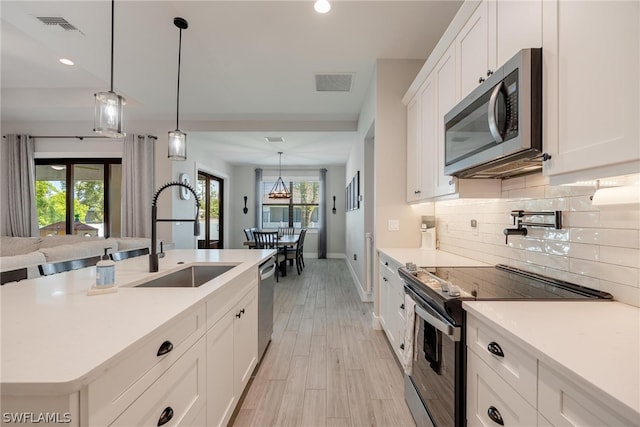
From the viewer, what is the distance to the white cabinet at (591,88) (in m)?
0.80

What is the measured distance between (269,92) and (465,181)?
297 centimetres

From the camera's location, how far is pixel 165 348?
0.93 metres

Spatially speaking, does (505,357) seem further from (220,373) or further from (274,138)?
(274,138)

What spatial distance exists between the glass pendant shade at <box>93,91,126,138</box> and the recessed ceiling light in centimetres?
164

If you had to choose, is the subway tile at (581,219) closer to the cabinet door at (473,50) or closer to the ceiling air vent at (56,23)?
the cabinet door at (473,50)

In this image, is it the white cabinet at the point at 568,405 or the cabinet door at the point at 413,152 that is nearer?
the white cabinet at the point at 568,405

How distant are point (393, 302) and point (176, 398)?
67.7 inches

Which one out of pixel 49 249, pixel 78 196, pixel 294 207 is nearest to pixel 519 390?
pixel 49 249

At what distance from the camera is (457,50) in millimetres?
1833

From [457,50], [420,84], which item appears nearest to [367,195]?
[420,84]

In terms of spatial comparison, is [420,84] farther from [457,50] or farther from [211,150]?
[211,150]

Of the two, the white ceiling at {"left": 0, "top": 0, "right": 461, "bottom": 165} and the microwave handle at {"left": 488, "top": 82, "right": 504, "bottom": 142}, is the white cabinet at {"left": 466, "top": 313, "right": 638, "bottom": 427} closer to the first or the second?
the microwave handle at {"left": 488, "top": 82, "right": 504, "bottom": 142}

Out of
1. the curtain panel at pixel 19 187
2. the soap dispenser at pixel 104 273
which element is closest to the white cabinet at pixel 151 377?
the soap dispenser at pixel 104 273

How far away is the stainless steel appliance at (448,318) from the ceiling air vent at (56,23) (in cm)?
354
